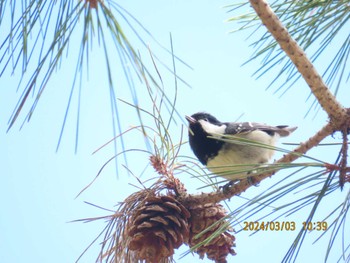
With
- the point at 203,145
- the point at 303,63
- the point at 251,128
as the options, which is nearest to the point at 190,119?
the point at 203,145

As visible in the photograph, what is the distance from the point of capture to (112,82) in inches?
38.5

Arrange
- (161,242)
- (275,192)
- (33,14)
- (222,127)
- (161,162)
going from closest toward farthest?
(275,192) < (33,14) < (161,242) < (161,162) < (222,127)

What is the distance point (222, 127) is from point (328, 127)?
129cm

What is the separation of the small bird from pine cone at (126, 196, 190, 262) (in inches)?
24.1

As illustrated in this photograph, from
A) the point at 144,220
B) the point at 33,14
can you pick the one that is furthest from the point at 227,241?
the point at 33,14

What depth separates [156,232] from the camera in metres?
1.15

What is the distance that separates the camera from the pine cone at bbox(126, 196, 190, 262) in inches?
45.4

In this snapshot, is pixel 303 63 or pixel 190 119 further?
pixel 190 119

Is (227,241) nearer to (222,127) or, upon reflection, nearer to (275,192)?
(275,192)

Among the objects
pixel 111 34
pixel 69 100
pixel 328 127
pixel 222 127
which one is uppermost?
pixel 222 127

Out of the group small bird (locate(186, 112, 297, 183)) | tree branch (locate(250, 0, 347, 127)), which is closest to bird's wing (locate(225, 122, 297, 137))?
small bird (locate(186, 112, 297, 183))

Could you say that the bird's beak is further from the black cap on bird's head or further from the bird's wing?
the bird's wing

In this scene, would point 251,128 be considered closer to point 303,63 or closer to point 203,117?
point 203,117

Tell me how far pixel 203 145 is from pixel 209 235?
0.82 m
